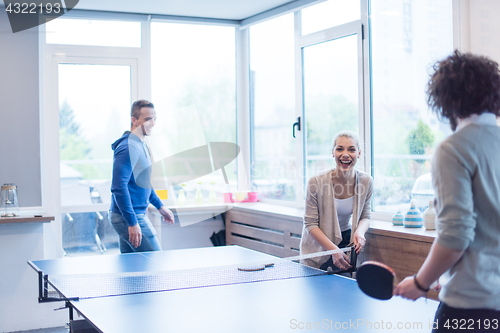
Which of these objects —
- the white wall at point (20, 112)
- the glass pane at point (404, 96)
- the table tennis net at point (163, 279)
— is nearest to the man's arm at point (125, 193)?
the table tennis net at point (163, 279)

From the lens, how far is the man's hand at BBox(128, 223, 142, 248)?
9.61 ft

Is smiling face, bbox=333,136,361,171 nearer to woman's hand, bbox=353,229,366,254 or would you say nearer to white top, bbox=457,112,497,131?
woman's hand, bbox=353,229,366,254

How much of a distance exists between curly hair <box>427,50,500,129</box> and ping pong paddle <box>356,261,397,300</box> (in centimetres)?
41

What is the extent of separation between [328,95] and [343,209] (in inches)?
56.6

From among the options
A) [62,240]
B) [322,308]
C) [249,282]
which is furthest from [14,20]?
[322,308]

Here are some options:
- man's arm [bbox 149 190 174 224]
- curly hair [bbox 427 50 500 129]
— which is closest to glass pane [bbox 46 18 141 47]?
man's arm [bbox 149 190 174 224]

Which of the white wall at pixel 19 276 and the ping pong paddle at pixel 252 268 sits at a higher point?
the ping pong paddle at pixel 252 268

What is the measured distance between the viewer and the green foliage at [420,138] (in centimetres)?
315

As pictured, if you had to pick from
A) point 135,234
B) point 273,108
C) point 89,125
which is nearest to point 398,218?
point 135,234

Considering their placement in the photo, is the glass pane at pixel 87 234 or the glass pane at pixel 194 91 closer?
the glass pane at pixel 87 234

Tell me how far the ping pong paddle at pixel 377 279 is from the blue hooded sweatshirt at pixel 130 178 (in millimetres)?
1956

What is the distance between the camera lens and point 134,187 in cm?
306

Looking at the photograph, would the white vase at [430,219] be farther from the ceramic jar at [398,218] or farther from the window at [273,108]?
the window at [273,108]

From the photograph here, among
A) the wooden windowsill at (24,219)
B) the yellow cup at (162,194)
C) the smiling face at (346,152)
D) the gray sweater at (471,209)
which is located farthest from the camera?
the yellow cup at (162,194)
